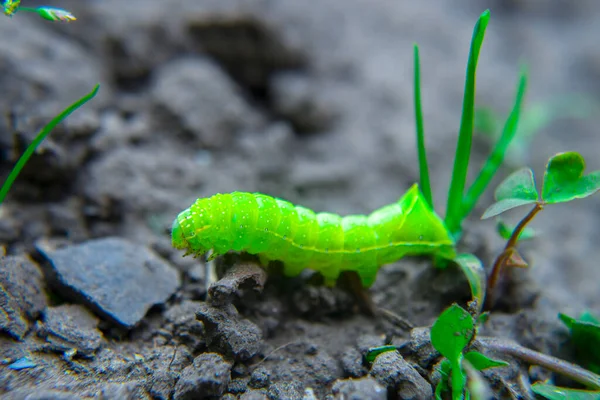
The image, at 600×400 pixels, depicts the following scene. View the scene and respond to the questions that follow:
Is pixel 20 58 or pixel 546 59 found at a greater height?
pixel 546 59

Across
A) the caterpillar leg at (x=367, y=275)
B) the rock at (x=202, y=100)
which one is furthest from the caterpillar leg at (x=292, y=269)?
the rock at (x=202, y=100)

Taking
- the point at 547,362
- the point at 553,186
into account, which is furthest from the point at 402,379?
the point at 553,186

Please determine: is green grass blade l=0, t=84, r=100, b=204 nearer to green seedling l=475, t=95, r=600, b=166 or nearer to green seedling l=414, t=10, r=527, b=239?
green seedling l=414, t=10, r=527, b=239

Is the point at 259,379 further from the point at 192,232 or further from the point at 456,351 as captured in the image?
the point at 456,351

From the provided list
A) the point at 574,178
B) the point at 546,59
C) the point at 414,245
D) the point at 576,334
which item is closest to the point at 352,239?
the point at 414,245

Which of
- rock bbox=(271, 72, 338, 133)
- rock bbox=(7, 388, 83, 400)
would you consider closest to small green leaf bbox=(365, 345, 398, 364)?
rock bbox=(7, 388, 83, 400)

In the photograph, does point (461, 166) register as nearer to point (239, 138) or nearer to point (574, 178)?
point (574, 178)
